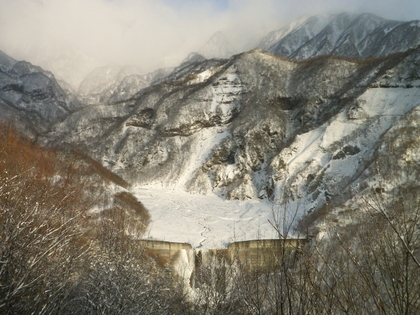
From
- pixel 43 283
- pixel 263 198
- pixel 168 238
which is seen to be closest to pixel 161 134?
pixel 263 198

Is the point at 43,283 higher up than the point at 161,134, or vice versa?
the point at 161,134

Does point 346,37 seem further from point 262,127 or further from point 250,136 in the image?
point 250,136

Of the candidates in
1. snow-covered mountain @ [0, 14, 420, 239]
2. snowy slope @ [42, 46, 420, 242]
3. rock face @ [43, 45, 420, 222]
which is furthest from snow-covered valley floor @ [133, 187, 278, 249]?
rock face @ [43, 45, 420, 222]

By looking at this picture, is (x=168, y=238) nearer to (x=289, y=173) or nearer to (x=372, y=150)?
(x=289, y=173)

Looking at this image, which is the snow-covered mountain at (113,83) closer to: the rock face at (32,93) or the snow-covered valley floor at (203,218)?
the rock face at (32,93)

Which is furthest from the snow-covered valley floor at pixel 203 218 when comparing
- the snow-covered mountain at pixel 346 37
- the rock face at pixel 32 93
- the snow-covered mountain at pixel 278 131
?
the rock face at pixel 32 93

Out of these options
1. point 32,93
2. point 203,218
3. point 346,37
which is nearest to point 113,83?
point 32,93
